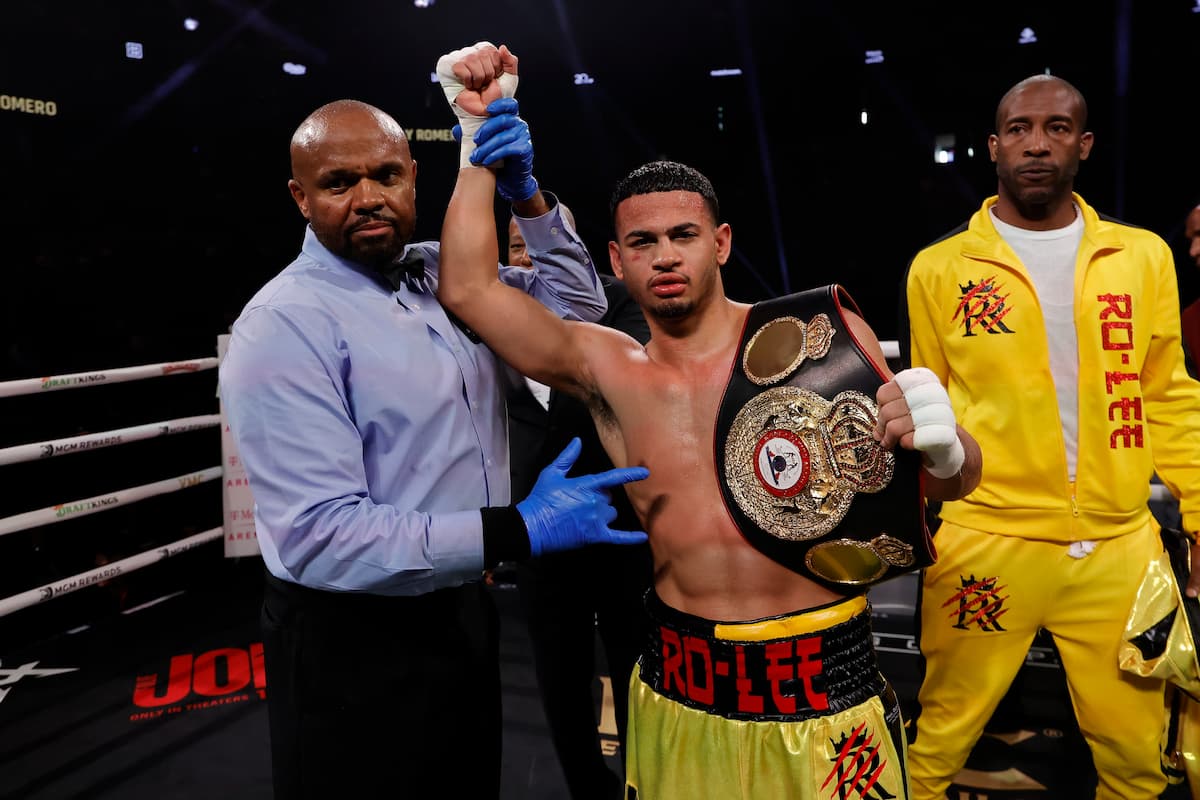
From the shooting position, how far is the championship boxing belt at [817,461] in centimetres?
130

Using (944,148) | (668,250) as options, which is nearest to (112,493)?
(668,250)

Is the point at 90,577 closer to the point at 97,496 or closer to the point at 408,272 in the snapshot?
the point at 97,496

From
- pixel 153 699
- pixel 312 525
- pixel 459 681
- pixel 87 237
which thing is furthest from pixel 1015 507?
pixel 87 237

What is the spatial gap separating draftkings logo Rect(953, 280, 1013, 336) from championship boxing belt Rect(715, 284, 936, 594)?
0.69 meters

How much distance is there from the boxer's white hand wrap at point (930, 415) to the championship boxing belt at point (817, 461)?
4.9 inches

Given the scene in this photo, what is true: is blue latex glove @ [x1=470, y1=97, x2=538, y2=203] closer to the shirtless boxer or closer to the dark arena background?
the shirtless boxer

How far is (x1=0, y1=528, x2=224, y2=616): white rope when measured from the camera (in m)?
2.91

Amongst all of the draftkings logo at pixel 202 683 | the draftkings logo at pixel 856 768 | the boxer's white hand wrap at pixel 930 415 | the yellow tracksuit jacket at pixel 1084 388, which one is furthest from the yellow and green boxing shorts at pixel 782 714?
the draftkings logo at pixel 202 683

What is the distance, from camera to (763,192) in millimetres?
6230

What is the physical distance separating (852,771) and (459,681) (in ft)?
2.20

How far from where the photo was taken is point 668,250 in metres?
1.46

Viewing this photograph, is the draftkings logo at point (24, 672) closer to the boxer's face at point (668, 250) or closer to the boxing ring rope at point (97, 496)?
the boxing ring rope at point (97, 496)

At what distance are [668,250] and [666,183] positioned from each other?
0.13 metres

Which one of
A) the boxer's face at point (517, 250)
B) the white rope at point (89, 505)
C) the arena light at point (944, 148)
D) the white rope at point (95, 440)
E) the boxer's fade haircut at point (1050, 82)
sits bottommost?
the white rope at point (89, 505)
